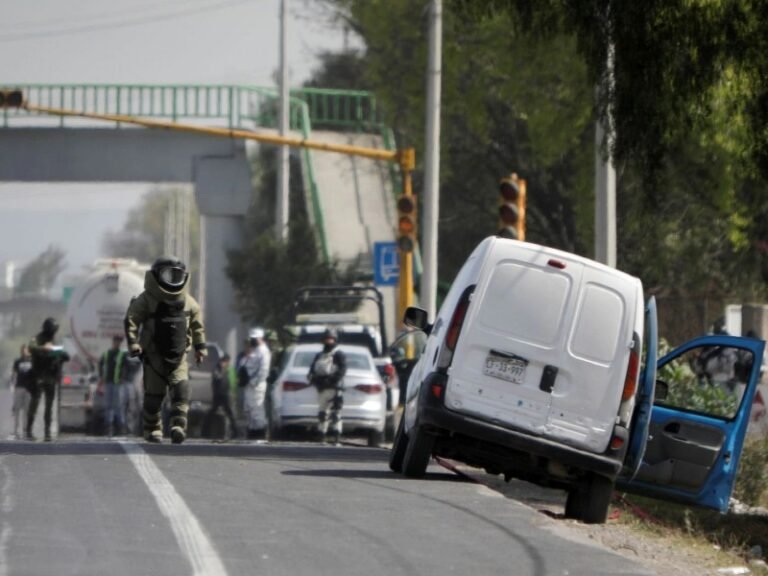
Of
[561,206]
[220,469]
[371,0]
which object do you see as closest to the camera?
[220,469]

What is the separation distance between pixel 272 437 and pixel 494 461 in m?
12.0

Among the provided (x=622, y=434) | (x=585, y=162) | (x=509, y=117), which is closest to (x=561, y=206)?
(x=509, y=117)

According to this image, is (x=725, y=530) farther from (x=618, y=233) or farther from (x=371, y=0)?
(x=371, y=0)

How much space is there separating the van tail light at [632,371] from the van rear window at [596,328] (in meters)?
0.14

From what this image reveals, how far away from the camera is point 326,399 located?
83.4 feet

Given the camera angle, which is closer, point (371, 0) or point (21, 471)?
point (21, 471)

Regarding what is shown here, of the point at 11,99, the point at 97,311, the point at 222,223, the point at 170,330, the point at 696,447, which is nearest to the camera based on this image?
the point at 696,447

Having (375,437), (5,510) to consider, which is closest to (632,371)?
(5,510)

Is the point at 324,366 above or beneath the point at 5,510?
beneath

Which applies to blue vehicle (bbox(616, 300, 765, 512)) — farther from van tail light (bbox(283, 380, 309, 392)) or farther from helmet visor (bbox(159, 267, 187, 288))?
van tail light (bbox(283, 380, 309, 392))

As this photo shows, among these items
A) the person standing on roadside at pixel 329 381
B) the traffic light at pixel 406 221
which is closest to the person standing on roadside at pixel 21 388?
the person standing on roadside at pixel 329 381

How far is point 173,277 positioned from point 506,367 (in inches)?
173

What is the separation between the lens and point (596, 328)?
14.6 m

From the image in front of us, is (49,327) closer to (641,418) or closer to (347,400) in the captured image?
(347,400)
